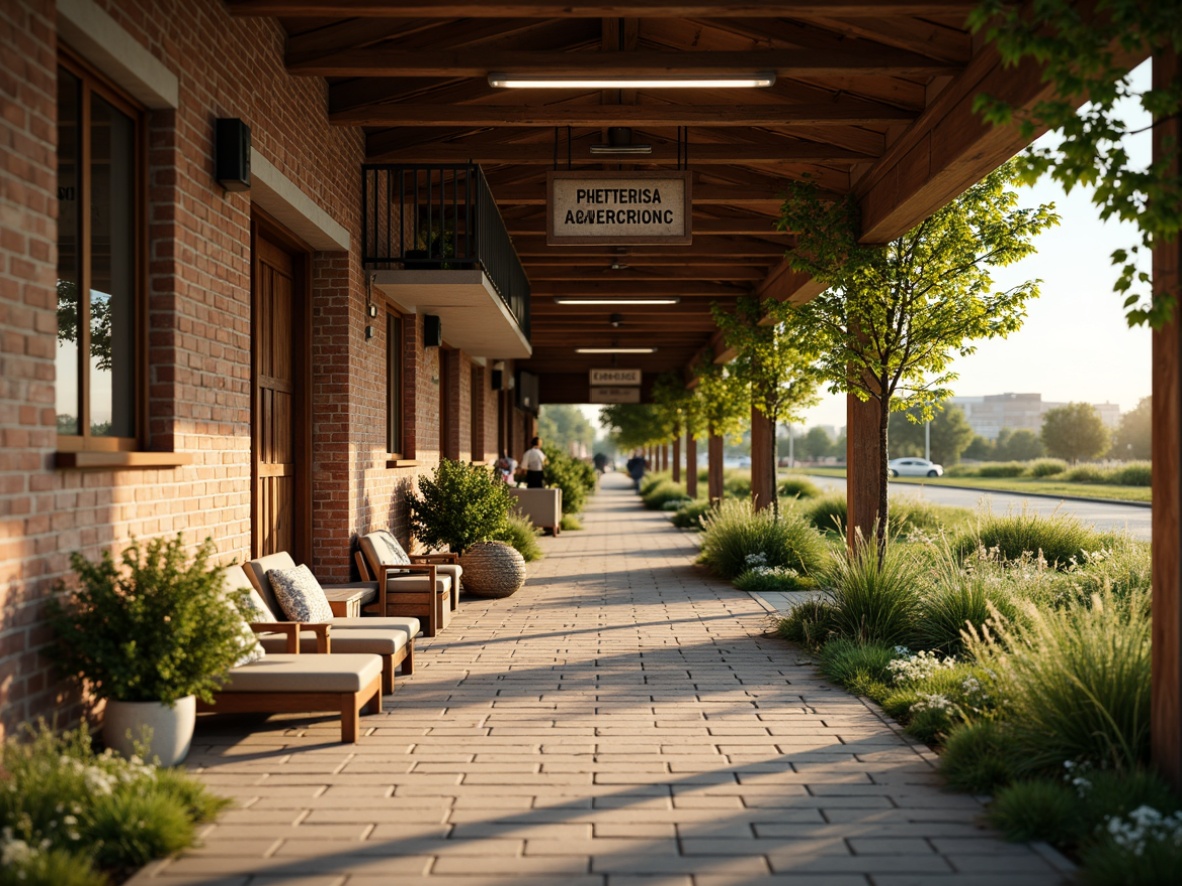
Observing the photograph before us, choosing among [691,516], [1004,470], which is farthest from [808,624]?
[1004,470]

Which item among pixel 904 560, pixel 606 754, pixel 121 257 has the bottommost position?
pixel 606 754

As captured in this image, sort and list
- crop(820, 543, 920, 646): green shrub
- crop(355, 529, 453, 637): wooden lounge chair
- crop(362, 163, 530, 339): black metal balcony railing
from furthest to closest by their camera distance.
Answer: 1. crop(362, 163, 530, 339): black metal balcony railing
2. crop(355, 529, 453, 637): wooden lounge chair
3. crop(820, 543, 920, 646): green shrub

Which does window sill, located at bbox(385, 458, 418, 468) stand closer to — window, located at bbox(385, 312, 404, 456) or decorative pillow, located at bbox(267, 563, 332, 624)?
window, located at bbox(385, 312, 404, 456)

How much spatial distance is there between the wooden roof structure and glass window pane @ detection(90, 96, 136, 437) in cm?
125

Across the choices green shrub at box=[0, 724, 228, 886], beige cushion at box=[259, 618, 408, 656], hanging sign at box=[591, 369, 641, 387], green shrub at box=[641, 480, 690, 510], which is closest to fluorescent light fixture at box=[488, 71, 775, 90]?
beige cushion at box=[259, 618, 408, 656]

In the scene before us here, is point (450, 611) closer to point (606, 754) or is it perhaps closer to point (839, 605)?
point (839, 605)

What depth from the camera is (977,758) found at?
4.51m

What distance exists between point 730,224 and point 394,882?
937 cm

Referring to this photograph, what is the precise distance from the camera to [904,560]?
308 inches

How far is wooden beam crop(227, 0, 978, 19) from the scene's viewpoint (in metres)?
5.60

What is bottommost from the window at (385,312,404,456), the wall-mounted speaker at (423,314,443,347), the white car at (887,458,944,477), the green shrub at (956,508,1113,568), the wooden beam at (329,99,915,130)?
the white car at (887,458,944,477)

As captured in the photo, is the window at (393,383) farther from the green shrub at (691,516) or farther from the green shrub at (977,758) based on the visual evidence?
the green shrub at (691,516)

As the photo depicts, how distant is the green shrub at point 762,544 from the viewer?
11.6m

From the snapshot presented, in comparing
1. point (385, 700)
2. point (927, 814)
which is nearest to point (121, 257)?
point (385, 700)
